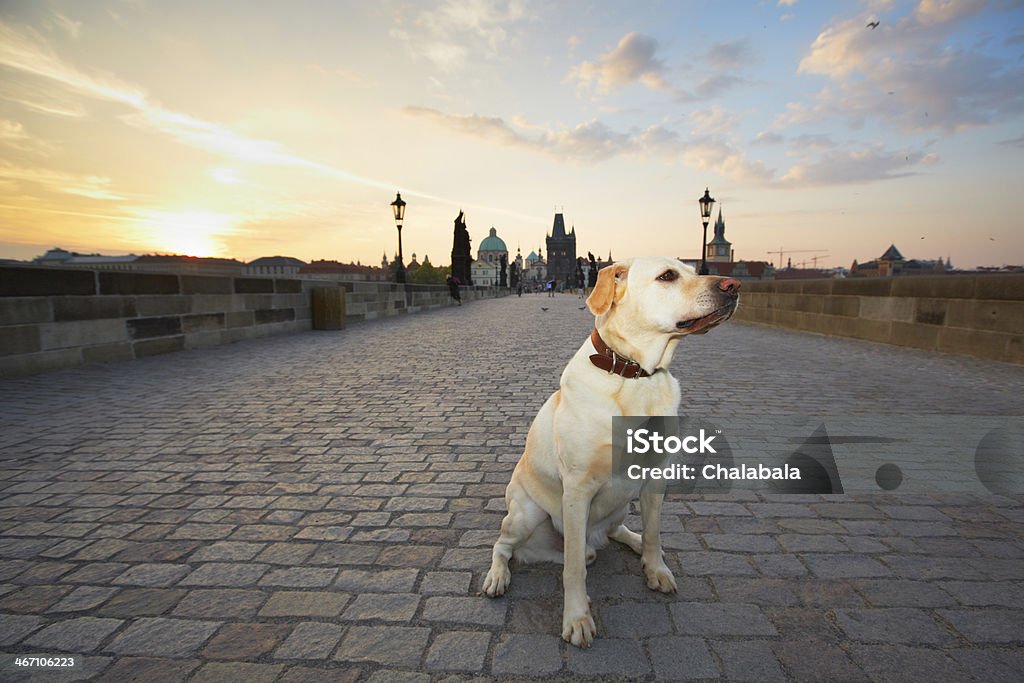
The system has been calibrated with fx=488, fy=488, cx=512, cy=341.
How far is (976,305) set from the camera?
8148 millimetres

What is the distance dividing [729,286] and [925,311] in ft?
32.5

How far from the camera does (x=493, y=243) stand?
180 m

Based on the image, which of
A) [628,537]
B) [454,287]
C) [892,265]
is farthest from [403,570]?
[892,265]

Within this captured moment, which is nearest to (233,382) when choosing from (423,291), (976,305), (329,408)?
(329,408)

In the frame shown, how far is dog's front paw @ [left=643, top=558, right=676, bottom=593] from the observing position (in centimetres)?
223

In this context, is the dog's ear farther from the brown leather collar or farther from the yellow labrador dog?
the brown leather collar

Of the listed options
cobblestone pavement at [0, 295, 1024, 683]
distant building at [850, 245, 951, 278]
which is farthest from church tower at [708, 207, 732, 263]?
cobblestone pavement at [0, 295, 1024, 683]

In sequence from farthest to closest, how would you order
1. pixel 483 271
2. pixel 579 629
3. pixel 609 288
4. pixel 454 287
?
pixel 483 271 → pixel 454 287 → pixel 609 288 → pixel 579 629

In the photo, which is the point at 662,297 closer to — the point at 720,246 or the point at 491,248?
the point at 720,246

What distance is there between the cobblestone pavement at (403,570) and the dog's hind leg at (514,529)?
0.47ft

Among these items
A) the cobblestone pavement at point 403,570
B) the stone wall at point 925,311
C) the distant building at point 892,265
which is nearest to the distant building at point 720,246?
the distant building at point 892,265

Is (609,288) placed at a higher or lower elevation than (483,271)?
lower

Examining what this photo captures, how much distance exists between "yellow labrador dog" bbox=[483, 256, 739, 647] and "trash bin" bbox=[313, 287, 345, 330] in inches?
482

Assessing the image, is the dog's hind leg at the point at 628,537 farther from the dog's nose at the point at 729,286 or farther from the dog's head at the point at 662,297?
the dog's nose at the point at 729,286
